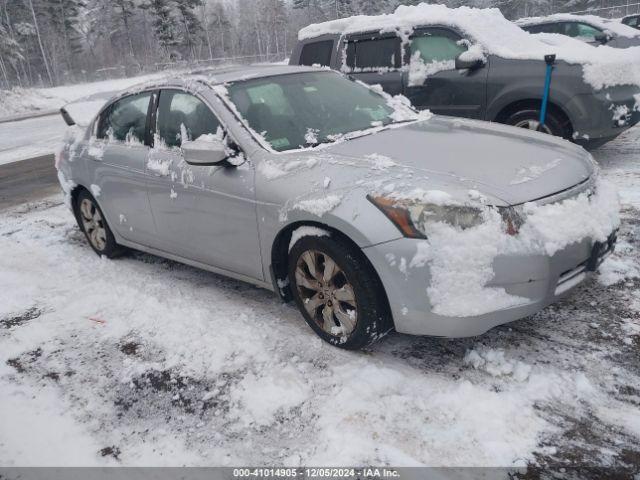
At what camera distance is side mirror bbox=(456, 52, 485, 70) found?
6.02 metres

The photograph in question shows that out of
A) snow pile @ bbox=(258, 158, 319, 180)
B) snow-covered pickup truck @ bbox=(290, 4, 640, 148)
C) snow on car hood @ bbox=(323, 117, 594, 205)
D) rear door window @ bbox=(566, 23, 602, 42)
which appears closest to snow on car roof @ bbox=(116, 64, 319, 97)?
snow pile @ bbox=(258, 158, 319, 180)

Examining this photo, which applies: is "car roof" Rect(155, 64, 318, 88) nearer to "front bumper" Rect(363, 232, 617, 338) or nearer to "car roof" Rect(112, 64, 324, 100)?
"car roof" Rect(112, 64, 324, 100)

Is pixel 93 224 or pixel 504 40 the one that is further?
pixel 504 40

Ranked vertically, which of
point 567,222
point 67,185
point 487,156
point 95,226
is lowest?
point 95,226

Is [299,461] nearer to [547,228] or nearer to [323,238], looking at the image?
[323,238]

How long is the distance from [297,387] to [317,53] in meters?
5.97

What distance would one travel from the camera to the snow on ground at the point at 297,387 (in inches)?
Result: 92.9

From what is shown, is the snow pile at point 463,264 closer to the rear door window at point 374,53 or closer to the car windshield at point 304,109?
the car windshield at point 304,109

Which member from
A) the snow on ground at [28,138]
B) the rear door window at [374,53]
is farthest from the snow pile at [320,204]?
the snow on ground at [28,138]

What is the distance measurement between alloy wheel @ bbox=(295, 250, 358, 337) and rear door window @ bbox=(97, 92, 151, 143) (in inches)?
79.1

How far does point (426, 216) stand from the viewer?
2.59 metres

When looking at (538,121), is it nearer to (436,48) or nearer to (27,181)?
(436,48)

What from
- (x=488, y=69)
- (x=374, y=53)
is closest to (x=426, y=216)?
(x=488, y=69)

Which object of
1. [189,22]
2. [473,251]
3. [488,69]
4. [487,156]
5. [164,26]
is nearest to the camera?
[473,251]
